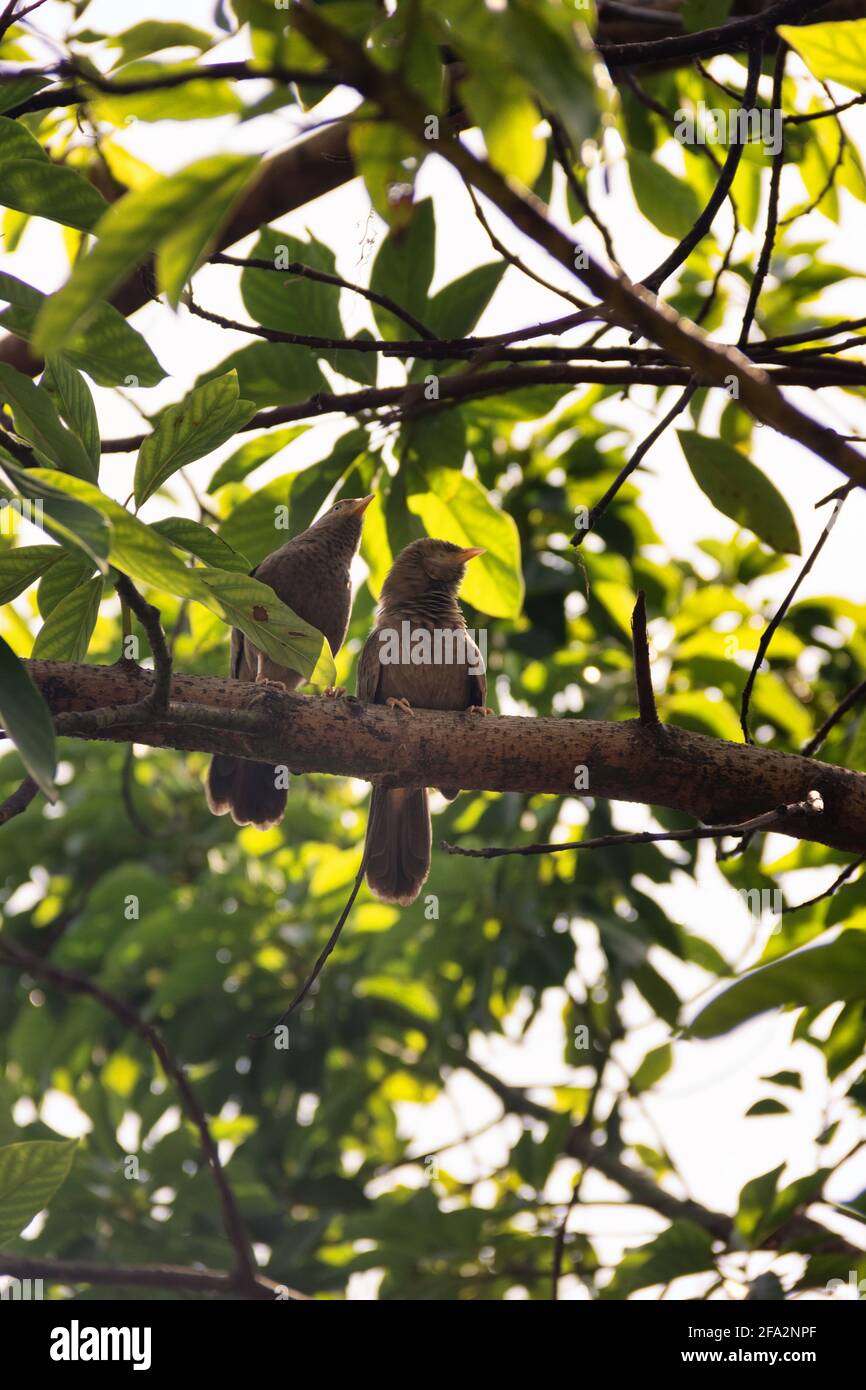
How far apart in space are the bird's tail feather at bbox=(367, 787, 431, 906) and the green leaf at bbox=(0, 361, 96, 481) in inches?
71.7

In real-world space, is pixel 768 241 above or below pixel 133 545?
above

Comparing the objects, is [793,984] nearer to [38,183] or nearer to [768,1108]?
[768,1108]

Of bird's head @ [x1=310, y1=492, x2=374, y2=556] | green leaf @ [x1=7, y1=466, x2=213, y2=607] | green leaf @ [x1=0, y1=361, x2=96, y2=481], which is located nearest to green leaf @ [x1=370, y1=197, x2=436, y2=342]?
bird's head @ [x1=310, y1=492, x2=374, y2=556]

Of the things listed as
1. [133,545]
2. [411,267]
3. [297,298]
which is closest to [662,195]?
[411,267]

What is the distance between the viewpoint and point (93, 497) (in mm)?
1343

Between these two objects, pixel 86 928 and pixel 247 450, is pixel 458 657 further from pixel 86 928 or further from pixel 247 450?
pixel 86 928

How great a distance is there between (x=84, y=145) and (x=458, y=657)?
68.0 inches

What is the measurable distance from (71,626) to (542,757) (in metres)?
0.87

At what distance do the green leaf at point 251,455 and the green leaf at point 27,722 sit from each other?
61.5 inches

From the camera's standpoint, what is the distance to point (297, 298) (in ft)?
9.34

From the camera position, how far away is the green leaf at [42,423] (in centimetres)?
171

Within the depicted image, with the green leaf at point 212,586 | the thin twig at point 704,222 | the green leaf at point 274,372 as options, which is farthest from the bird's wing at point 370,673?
the thin twig at point 704,222

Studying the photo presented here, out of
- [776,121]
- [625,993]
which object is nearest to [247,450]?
[776,121]

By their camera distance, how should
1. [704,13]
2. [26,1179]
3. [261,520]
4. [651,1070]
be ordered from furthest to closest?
[651,1070], [261,520], [704,13], [26,1179]
